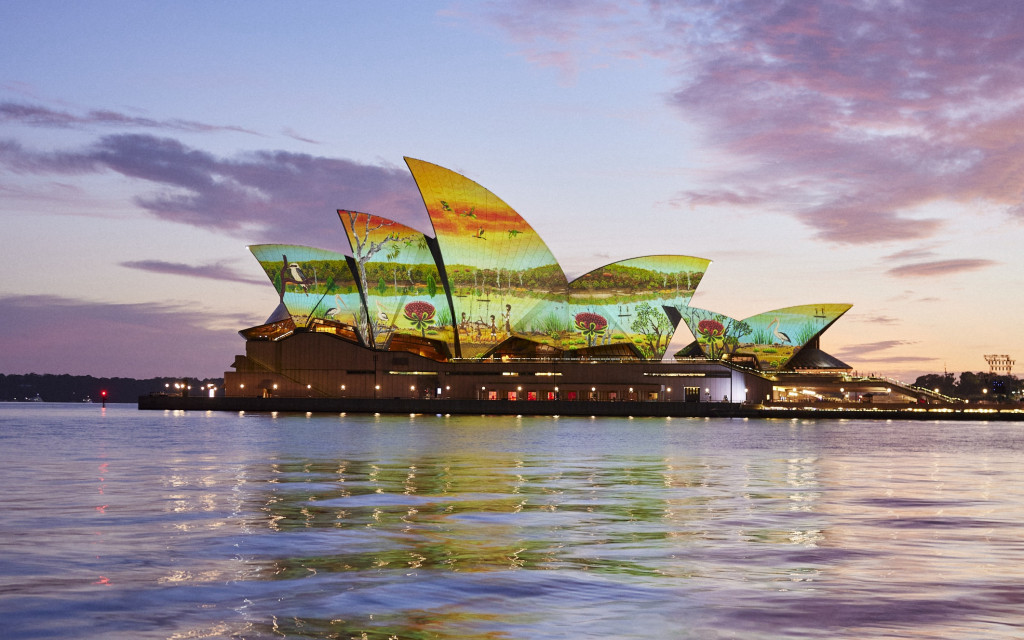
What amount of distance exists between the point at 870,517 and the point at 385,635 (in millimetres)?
11043

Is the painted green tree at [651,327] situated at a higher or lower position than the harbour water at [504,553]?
higher

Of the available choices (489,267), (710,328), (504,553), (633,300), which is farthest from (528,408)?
(504,553)

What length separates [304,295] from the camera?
95375mm

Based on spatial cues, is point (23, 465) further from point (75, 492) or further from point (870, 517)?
point (870, 517)

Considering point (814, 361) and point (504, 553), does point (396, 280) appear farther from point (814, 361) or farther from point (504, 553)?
point (504, 553)

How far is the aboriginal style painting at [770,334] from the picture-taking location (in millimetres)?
106688

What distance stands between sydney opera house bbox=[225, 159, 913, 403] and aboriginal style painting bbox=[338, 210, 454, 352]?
0.10 meters

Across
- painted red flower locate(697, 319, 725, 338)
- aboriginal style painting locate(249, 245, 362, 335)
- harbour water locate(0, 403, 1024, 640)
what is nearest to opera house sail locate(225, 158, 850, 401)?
aboriginal style painting locate(249, 245, 362, 335)

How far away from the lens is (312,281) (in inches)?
3750

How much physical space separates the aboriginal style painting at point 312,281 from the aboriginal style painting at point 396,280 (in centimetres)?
177

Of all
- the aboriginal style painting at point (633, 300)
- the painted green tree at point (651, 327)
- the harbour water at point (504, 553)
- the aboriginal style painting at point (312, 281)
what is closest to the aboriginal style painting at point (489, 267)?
the aboriginal style painting at point (633, 300)

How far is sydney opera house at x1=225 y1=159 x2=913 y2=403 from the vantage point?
92.9 meters

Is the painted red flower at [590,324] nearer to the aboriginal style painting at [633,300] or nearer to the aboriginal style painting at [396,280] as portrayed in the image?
the aboriginal style painting at [633,300]

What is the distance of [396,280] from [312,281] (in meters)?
7.94
